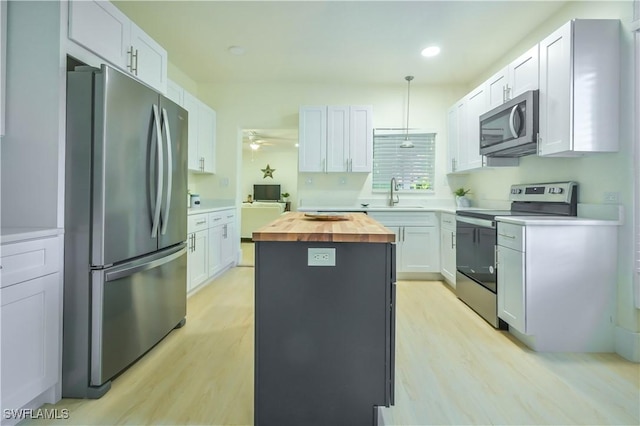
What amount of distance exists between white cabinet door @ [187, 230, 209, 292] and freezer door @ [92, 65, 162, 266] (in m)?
1.25

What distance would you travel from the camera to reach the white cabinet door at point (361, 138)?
4.45 metres

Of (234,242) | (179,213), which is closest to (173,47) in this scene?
(179,213)

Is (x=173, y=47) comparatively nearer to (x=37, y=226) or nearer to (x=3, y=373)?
(x=37, y=226)

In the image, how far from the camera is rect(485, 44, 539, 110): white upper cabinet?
8.67ft

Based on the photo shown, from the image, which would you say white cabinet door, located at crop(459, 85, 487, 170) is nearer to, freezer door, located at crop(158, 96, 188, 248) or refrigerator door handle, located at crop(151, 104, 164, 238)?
freezer door, located at crop(158, 96, 188, 248)

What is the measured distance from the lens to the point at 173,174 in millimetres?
2424

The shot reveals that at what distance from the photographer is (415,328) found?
2.75 meters

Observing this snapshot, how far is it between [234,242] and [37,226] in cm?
326

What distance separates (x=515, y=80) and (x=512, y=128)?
483mm

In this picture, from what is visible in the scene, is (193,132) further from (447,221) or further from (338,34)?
(447,221)

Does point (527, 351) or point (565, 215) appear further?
point (565, 215)

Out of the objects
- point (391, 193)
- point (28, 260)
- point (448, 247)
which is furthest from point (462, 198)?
point (28, 260)

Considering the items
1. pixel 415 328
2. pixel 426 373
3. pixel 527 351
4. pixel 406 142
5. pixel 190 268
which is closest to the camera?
pixel 426 373

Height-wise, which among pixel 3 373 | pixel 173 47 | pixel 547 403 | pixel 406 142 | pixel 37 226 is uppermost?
pixel 173 47
